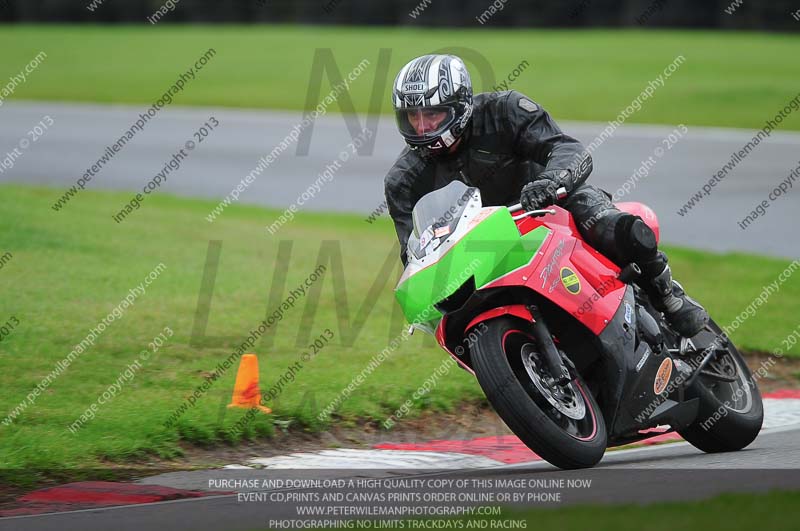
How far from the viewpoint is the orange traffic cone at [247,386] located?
7594mm

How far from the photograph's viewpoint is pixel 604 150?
67.6 feet

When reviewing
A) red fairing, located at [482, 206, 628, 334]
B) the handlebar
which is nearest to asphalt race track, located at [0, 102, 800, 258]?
red fairing, located at [482, 206, 628, 334]

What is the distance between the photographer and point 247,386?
762cm

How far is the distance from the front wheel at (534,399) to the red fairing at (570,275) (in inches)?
9.1

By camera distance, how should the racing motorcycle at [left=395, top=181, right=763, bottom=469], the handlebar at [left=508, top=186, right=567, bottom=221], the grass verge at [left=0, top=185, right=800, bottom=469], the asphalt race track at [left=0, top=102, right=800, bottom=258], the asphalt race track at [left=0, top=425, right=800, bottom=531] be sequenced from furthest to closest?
the asphalt race track at [left=0, top=102, right=800, bottom=258]
the grass verge at [left=0, top=185, right=800, bottom=469]
the handlebar at [left=508, top=186, right=567, bottom=221]
the racing motorcycle at [left=395, top=181, right=763, bottom=469]
the asphalt race track at [left=0, top=425, right=800, bottom=531]

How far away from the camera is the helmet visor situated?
6.41m

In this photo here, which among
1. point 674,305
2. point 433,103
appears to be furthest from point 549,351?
point 433,103

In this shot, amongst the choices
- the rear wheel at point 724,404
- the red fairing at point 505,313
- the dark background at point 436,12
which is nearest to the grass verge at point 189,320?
the rear wheel at point 724,404

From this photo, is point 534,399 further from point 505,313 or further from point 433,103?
point 433,103

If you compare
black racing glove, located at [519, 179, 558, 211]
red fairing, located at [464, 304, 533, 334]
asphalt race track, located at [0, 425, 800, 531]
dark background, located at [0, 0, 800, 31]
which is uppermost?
black racing glove, located at [519, 179, 558, 211]

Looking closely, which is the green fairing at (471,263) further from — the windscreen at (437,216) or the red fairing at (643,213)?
the red fairing at (643,213)

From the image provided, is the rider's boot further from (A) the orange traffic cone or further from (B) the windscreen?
(A) the orange traffic cone

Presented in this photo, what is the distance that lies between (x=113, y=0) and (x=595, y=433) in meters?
39.9

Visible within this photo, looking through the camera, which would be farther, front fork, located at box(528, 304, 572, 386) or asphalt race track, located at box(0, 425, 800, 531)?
front fork, located at box(528, 304, 572, 386)
